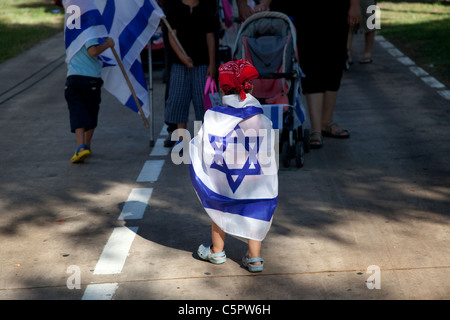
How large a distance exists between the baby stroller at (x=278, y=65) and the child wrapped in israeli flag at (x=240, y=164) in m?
2.57

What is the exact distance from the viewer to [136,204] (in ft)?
21.4

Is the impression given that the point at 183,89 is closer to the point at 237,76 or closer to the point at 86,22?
the point at 86,22

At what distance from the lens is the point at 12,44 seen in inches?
711

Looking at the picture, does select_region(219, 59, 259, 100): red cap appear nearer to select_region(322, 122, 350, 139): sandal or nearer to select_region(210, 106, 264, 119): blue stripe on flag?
select_region(210, 106, 264, 119): blue stripe on flag

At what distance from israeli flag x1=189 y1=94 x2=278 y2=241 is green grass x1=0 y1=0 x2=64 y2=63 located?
39.4ft

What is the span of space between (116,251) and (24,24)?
18.1m

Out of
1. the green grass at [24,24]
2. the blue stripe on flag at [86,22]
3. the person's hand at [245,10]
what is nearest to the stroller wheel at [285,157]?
the person's hand at [245,10]

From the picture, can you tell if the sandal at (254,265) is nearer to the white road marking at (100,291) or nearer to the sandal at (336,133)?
the white road marking at (100,291)

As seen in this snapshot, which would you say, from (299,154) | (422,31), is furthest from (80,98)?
(422,31)

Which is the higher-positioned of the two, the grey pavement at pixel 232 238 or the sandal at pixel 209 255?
the sandal at pixel 209 255

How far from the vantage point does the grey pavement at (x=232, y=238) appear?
4777 millimetres
